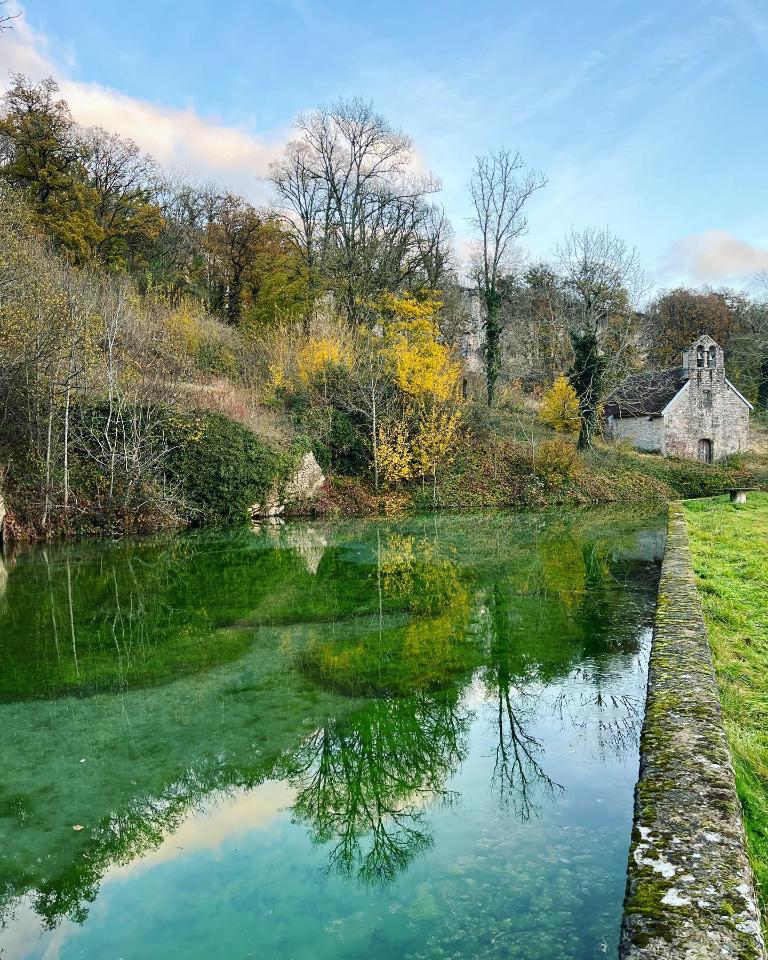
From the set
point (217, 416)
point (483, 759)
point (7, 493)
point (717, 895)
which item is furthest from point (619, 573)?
point (7, 493)

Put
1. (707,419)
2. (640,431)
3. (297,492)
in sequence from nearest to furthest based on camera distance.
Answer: (297,492) < (707,419) < (640,431)

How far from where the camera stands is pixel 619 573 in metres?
12.9

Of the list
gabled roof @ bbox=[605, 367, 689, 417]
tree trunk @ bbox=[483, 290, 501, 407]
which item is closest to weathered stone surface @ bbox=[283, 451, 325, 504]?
tree trunk @ bbox=[483, 290, 501, 407]

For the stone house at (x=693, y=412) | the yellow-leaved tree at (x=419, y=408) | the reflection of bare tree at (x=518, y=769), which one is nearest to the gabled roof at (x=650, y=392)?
the stone house at (x=693, y=412)

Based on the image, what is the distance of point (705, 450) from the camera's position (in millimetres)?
38531

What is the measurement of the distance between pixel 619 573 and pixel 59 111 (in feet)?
113

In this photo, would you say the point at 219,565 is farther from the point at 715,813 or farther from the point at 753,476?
the point at 753,476

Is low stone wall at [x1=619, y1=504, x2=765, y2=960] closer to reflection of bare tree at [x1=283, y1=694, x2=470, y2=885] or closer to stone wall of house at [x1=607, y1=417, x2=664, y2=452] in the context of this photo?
reflection of bare tree at [x1=283, y1=694, x2=470, y2=885]

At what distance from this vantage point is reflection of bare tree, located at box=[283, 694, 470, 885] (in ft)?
15.2

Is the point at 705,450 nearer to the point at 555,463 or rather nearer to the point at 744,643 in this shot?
the point at 555,463

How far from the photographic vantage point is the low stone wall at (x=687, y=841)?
2.66 metres

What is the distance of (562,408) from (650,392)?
365 inches

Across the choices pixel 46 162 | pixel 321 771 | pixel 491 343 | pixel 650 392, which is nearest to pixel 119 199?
pixel 46 162

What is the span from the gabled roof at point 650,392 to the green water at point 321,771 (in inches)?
1107
